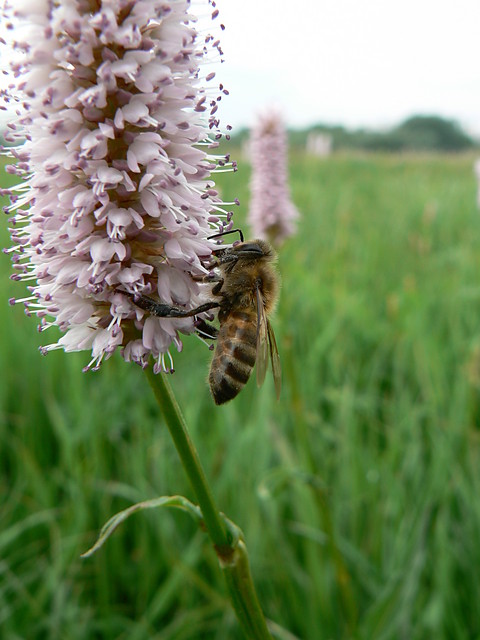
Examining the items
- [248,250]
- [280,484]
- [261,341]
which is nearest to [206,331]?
[261,341]

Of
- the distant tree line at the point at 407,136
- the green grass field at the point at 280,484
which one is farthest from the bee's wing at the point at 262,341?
the distant tree line at the point at 407,136

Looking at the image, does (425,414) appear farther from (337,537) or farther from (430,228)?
(430,228)

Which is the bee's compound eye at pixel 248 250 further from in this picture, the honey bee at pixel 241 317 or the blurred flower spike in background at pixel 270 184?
the blurred flower spike in background at pixel 270 184

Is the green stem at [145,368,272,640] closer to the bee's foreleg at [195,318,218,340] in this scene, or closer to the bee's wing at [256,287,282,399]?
the bee's foreleg at [195,318,218,340]

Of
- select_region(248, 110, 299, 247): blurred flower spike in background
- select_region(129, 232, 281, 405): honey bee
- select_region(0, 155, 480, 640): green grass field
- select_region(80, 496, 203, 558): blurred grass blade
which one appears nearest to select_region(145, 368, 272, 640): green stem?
select_region(80, 496, 203, 558): blurred grass blade

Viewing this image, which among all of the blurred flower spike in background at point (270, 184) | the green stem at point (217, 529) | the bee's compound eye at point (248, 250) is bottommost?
the green stem at point (217, 529)

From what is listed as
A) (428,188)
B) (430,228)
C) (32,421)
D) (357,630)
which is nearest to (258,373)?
(357,630)

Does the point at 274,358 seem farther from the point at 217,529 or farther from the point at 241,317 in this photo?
the point at 217,529
